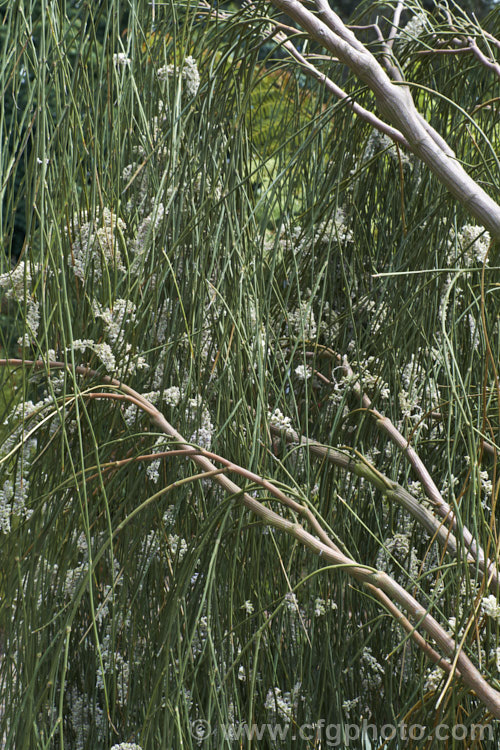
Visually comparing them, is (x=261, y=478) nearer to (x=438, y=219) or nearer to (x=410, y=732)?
(x=410, y=732)

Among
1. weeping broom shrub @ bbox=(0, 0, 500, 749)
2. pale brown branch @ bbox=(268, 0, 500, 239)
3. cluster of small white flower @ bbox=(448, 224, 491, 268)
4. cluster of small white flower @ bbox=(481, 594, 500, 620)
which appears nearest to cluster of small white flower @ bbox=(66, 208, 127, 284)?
weeping broom shrub @ bbox=(0, 0, 500, 749)

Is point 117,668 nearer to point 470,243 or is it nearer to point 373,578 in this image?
point 373,578

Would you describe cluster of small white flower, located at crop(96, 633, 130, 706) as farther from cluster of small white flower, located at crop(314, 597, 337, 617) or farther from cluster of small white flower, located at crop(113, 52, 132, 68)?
cluster of small white flower, located at crop(113, 52, 132, 68)

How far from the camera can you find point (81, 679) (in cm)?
99

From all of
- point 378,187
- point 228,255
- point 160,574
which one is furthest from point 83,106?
point 160,574

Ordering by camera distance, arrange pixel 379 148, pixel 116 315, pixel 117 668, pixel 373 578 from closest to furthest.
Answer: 1. pixel 373 578
2. pixel 116 315
3. pixel 117 668
4. pixel 379 148

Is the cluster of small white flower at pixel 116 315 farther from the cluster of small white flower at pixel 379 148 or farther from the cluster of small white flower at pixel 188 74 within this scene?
the cluster of small white flower at pixel 379 148

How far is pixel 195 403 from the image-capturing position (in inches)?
33.0

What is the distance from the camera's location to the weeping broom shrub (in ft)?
2.48

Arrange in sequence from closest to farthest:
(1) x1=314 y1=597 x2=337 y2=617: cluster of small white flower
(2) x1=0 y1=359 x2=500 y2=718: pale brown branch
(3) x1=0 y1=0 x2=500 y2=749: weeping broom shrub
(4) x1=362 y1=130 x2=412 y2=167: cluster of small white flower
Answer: (2) x1=0 y1=359 x2=500 y2=718: pale brown branch → (3) x1=0 y1=0 x2=500 y2=749: weeping broom shrub → (1) x1=314 y1=597 x2=337 y2=617: cluster of small white flower → (4) x1=362 y1=130 x2=412 y2=167: cluster of small white flower

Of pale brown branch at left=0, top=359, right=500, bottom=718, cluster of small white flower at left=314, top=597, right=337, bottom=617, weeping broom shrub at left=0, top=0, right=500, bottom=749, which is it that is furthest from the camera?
cluster of small white flower at left=314, top=597, right=337, bottom=617

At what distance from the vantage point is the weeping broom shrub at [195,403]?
76cm

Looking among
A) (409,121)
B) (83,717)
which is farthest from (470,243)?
(83,717)

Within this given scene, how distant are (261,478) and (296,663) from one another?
39 centimetres
